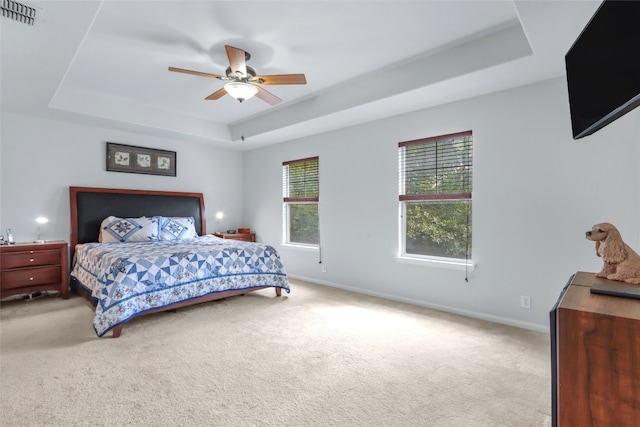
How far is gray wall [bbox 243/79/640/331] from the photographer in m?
2.70

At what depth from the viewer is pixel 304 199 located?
17.2 ft

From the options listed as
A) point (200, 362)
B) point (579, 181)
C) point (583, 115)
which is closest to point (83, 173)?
point (200, 362)

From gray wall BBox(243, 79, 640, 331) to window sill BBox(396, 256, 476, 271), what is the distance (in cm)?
6

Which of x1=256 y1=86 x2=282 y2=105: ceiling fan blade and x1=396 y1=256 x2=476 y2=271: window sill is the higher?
x1=256 y1=86 x2=282 y2=105: ceiling fan blade

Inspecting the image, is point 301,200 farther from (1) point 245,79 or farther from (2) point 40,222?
(2) point 40,222

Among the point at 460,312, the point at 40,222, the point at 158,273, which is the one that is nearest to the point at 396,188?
the point at 460,312

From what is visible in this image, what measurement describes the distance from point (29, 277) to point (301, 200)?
12.0 feet

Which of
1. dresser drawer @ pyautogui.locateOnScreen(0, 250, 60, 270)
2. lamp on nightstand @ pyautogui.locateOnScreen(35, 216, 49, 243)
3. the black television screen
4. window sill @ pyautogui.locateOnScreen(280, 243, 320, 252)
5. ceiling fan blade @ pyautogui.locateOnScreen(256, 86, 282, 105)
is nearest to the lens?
the black television screen

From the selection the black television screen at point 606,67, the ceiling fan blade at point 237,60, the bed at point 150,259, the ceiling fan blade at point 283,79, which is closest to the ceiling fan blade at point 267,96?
the ceiling fan blade at point 283,79

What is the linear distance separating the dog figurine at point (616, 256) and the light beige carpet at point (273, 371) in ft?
2.93

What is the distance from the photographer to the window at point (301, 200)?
16.9 ft

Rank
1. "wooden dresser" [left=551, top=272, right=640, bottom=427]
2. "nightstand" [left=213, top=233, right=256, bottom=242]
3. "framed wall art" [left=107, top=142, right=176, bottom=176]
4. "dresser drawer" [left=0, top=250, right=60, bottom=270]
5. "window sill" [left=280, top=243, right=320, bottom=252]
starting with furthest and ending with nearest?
"nightstand" [left=213, top=233, right=256, bottom=242] < "window sill" [left=280, top=243, right=320, bottom=252] < "framed wall art" [left=107, top=142, right=176, bottom=176] < "dresser drawer" [left=0, top=250, right=60, bottom=270] < "wooden dresser" [left=551, top=272, right=640, bottom=427]

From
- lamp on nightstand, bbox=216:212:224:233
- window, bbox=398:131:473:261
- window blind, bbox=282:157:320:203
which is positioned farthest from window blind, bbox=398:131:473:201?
lamp on nightstand, bbox=216:212:224:233

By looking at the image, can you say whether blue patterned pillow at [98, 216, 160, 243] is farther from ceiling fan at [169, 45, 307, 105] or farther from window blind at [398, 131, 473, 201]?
window blind at [398, 131, 473, 201]
